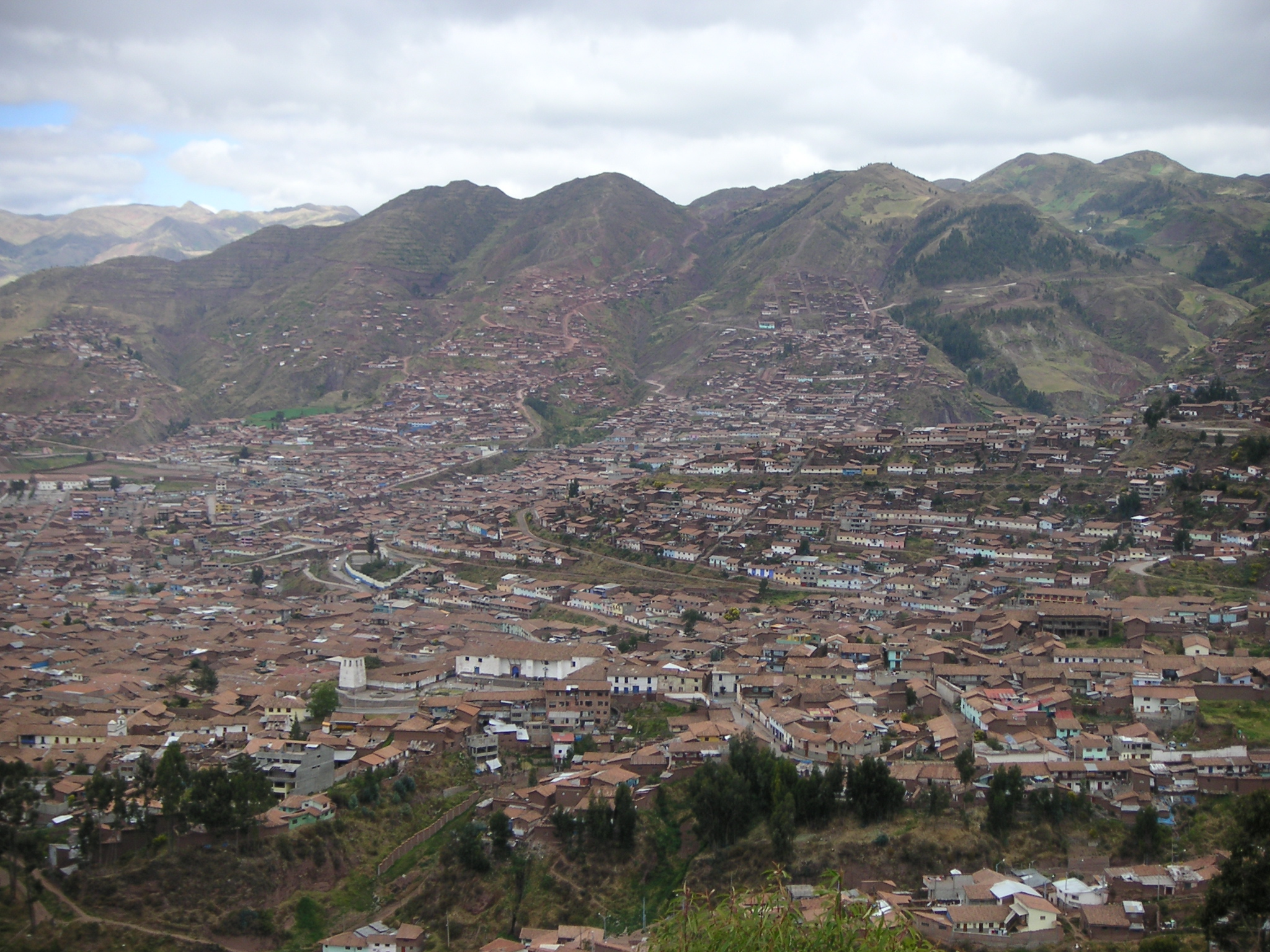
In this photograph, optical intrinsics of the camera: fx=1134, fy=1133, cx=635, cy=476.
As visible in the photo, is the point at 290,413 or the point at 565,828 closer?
the point at 565,828

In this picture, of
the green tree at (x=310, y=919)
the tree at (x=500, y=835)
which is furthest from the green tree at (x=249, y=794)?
the tree at (x=500, y=835)

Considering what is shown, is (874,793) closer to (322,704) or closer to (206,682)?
(322,704)

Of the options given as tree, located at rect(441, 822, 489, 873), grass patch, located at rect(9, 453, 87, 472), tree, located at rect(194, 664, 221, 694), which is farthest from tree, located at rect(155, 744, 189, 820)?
grass patch, located at rect(9, 453, 87, 472)

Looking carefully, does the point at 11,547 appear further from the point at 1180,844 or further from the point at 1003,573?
the point at 1180,844

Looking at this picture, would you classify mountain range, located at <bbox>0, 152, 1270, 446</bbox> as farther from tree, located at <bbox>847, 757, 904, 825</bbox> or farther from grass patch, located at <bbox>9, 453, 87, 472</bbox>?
tree, located at <bbox>847, 757, 904, 825</bbox>

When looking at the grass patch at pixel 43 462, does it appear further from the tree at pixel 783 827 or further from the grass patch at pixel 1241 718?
the grass patch at pixel 1241 718

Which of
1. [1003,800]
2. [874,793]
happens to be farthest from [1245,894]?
[874,793]
